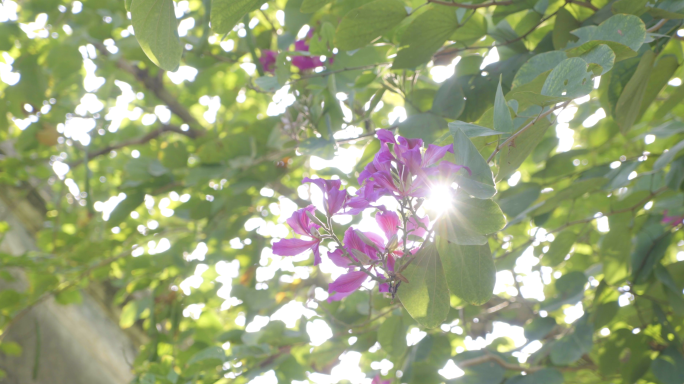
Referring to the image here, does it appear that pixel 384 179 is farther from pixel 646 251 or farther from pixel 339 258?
pixel 646 251

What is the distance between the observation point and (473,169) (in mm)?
371

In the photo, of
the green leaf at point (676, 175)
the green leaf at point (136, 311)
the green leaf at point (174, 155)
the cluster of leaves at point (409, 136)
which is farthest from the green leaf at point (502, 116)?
the green leaf at point (136, 311)

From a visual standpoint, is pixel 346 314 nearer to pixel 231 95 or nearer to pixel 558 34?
pixel 558 34

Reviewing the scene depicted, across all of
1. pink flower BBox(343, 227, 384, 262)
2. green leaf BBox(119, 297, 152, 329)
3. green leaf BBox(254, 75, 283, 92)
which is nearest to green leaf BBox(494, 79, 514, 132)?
pink flower BBox(343, 227, 384, 262)

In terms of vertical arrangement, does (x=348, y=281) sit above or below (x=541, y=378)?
above

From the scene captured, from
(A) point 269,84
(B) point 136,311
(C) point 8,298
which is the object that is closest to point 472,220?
(A) point 269,84

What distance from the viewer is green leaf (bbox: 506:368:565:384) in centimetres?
81

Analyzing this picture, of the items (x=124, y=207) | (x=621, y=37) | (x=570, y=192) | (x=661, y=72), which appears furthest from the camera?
(x=124, y=207)

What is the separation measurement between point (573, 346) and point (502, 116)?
0.64 m

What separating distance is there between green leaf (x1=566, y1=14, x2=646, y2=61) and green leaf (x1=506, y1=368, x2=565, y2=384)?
23.1 inches

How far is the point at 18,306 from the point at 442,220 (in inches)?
58.7

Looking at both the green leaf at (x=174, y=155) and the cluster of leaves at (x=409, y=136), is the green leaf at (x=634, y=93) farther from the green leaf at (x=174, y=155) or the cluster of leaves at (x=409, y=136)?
the green leaf at (x=174, y=155)

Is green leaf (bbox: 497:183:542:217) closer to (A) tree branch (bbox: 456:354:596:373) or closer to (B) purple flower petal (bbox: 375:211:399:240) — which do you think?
(A) tree branch (bbox: 456:354:596:373)

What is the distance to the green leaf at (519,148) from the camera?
0.45m
